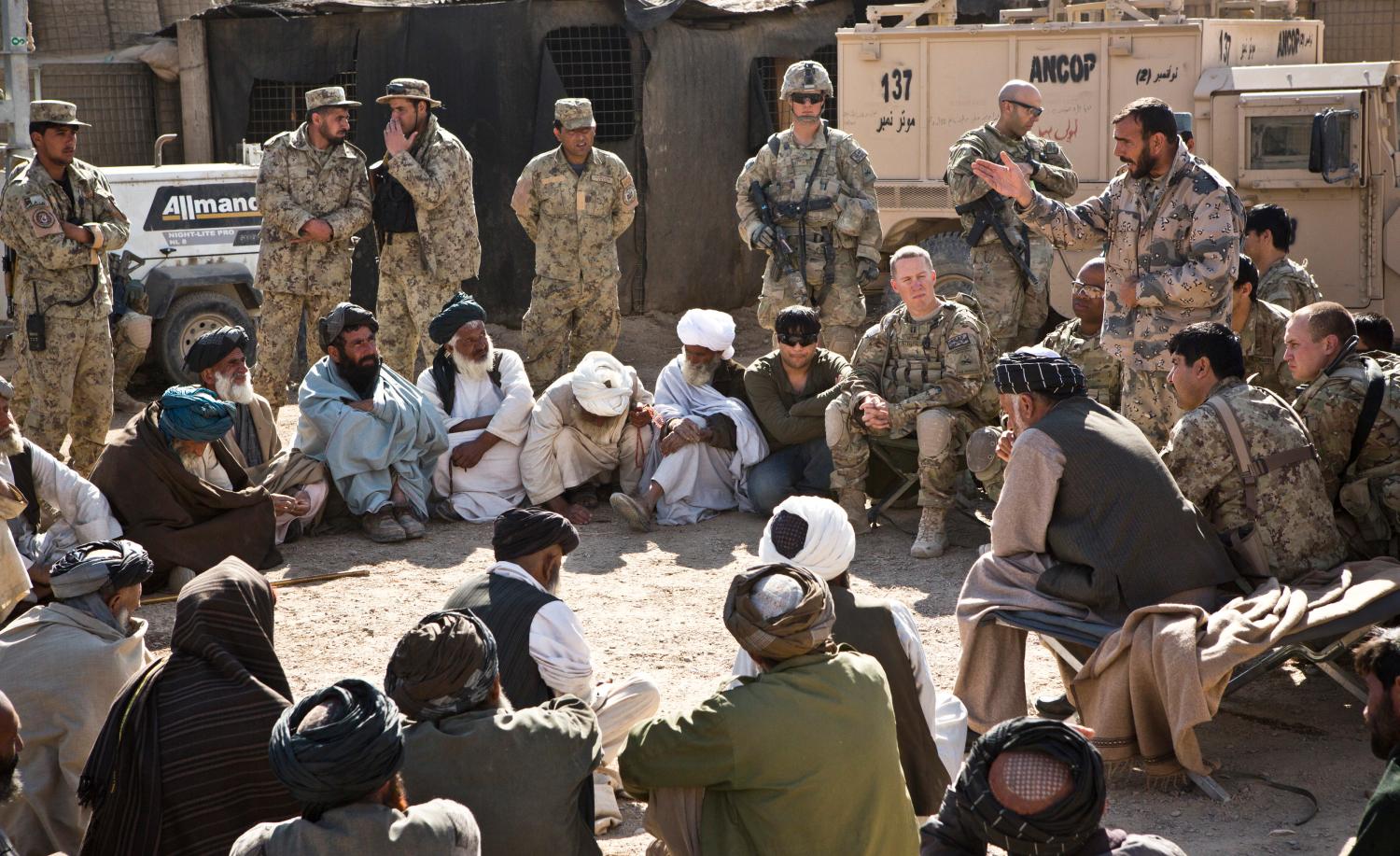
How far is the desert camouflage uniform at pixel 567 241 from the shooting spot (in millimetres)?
9062

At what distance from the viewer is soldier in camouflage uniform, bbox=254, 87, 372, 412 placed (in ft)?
28.1

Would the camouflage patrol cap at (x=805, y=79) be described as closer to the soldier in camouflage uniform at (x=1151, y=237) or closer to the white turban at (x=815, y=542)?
the soldier in camouflage uniform at (x=1151, y=237)

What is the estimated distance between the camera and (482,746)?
281cm

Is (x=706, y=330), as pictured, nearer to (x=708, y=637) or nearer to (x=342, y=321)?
(x=342, y=321)

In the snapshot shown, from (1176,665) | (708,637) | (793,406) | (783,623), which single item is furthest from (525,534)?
(793,406)

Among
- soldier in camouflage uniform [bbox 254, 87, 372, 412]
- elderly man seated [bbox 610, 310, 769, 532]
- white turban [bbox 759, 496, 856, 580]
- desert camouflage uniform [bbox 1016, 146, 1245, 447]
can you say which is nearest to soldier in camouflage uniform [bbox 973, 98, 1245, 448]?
desert camouflage uniform [bbox 1016, 146, 1245, 447]

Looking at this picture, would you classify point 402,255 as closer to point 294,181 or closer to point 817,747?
point 294,181

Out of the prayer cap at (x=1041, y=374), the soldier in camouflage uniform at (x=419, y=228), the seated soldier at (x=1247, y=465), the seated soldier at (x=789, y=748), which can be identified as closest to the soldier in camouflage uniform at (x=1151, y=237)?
the seated soldier at (x=1247, y=465)

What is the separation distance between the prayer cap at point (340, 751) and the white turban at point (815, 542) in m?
1.27

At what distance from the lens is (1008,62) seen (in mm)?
9875

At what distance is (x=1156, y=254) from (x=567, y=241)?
4195 millimetres

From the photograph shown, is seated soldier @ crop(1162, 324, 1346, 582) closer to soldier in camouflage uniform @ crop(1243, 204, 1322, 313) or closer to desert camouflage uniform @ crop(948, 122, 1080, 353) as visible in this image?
Answer: soldier in camouflage uniform @ crop(1243, 204, 1322, 313)

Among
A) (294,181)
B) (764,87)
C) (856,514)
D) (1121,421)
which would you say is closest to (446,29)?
(764,87)

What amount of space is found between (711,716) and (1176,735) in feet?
5.91
